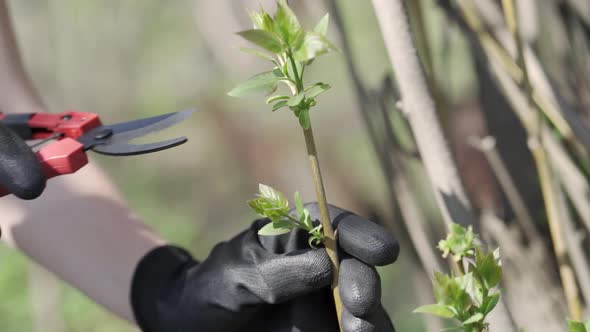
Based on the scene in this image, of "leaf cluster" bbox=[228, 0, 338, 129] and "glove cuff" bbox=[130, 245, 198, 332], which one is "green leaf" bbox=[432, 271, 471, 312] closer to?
"leaf cluster" bbox=[228, 0, 338, 129]

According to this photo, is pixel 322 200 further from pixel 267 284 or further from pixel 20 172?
pixel 20 172

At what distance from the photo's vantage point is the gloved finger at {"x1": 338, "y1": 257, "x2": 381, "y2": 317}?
0.66 m

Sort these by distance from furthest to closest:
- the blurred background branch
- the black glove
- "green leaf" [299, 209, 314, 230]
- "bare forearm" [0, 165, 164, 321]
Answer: "bare forearm" [0, 165, 164, 321]
the blurred background branch
the black glove
"green leaf" [299, 209, 314, 230]

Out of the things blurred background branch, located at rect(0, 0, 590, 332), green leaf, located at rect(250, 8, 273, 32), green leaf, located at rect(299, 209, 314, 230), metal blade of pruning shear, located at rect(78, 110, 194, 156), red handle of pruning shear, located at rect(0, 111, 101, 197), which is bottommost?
blurred background branch, located at rect(0, 0, 590, 332)

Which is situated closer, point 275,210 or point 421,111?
point 275,210

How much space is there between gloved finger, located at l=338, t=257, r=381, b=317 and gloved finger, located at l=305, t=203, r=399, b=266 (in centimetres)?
1

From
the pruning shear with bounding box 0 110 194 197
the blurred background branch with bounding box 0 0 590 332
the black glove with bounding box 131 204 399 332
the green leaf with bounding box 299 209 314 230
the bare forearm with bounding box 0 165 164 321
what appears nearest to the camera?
the green leaf with bounding box 299 209 314 230

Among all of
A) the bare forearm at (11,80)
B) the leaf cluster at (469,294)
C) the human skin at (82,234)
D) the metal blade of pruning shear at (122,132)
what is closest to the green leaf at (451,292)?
the leaf cluster at (469,294)

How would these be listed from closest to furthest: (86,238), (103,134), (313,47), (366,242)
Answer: (313,47) < (366,242) < (103,134) < (86,238)

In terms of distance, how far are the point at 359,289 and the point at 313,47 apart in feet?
0.88

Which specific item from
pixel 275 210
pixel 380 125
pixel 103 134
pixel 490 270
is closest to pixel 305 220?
pixel 275 210

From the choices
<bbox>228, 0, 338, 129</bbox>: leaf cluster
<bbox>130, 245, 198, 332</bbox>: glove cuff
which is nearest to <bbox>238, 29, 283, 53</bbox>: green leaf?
<bbox>228, 0, 338, 129</bbox>: leaf cluster

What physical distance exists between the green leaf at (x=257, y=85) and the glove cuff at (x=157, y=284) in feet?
1.64

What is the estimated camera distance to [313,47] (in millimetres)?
464
